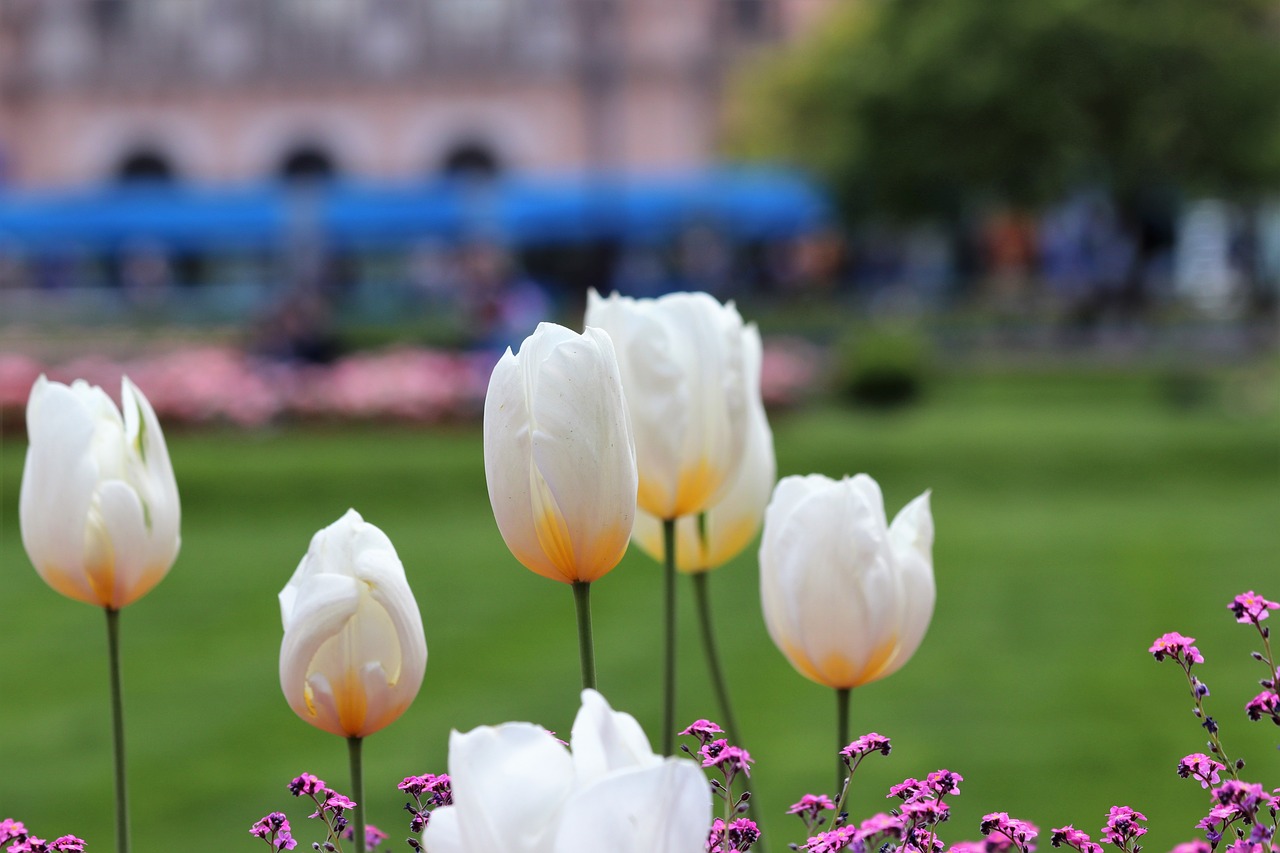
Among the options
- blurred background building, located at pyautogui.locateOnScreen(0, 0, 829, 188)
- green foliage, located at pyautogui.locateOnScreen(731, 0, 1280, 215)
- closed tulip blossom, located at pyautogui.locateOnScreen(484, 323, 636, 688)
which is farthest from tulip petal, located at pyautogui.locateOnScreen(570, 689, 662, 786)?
blurred background building, located at pyautogui.locateOnScreen(0, 0, 829, 188)

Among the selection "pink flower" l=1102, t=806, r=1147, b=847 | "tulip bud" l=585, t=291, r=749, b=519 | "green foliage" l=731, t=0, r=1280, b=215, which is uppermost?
"green foliage" l=731, t=0, r=1280, b=215

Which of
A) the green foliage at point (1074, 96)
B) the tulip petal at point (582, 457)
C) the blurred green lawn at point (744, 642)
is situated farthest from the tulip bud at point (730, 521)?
the green foliage at point (1074, 96)

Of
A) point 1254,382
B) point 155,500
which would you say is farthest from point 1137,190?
point 155,500

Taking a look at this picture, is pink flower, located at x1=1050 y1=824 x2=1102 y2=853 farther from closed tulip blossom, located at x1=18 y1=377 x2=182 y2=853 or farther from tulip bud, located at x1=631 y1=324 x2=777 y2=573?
closed tulip blossom, located at x1=18 y1=377 x2=182 y2=853

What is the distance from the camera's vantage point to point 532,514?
45.8 inches

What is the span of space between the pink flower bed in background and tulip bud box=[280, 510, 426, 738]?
10.00m

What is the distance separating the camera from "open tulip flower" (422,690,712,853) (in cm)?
85

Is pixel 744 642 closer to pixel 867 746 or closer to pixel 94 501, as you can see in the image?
pixel 94 501

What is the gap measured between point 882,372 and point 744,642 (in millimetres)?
7416

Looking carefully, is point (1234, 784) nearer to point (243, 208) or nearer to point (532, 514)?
point (532, 514)

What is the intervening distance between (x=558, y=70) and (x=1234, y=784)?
36.1m

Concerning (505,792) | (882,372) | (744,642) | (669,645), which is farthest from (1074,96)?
(505,792)

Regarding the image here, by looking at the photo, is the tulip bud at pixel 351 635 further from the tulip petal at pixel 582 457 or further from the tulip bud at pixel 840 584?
the tulip bud at pixel 840 584

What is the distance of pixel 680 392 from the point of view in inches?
56.3
